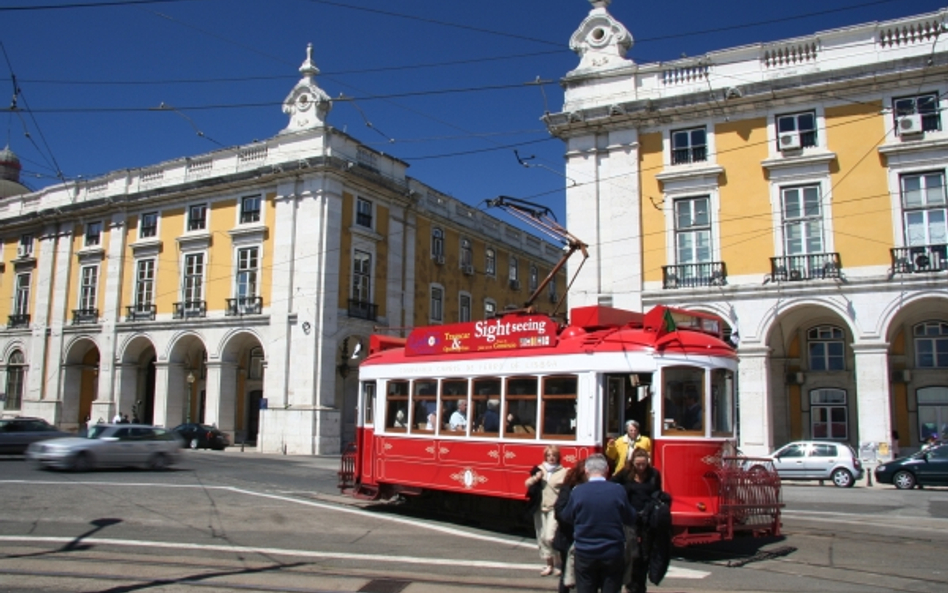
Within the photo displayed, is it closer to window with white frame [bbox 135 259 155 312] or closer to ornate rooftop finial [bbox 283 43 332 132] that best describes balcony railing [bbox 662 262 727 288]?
ornate rooftop finial [bbox 283 43 332 132]

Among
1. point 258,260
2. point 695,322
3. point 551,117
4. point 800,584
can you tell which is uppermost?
point 551,117

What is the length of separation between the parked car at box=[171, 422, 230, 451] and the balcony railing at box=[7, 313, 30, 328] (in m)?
15.1

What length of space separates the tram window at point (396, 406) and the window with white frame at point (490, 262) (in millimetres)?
31970

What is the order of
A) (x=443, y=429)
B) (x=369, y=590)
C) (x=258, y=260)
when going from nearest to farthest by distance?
(x=369, y=590) → (x=443, y=429) → (x=258, y=260)

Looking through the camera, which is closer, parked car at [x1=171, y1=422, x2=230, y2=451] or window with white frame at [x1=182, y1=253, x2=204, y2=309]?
parked car at [x1=171, y1=422, x2=230, y2=451]

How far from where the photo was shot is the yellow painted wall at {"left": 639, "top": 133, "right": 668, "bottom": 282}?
84.6ft

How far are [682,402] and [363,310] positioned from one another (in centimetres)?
2616

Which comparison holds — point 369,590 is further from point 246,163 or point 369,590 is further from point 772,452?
point 246,163

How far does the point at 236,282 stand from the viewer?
3600 centimetres

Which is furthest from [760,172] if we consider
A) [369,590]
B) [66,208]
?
[66,208]

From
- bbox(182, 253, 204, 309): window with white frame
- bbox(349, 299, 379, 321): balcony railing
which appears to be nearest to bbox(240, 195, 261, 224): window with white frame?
bbox(182, 253, 204, 309): window with white frame

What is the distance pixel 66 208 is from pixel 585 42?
29.0 metres

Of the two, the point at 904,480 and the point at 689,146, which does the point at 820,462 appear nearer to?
the point at 904,480

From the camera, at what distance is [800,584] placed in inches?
349
